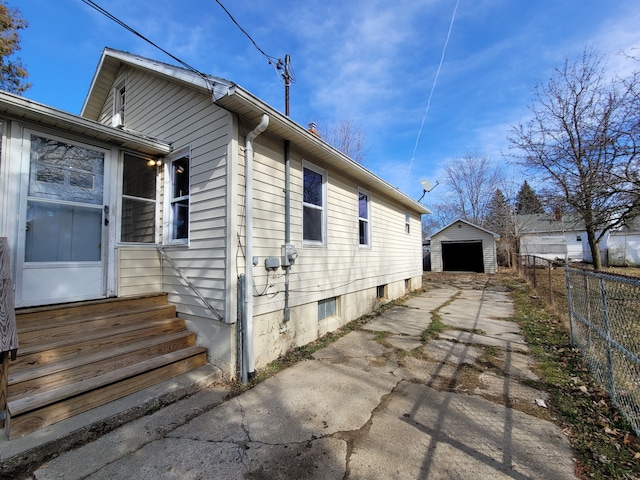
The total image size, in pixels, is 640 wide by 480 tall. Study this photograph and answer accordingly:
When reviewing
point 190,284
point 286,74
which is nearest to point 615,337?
point 190,284

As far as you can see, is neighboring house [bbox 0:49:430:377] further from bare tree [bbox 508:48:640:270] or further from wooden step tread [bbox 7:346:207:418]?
bare tree [bbox 508:48:640:270]

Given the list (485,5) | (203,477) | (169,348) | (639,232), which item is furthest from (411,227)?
(639,232)

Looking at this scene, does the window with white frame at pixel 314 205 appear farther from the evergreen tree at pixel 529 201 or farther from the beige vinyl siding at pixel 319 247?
the evergreen tree at pixel 529 201

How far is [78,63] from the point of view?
629 centimetres

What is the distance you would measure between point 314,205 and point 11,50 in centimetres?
1750

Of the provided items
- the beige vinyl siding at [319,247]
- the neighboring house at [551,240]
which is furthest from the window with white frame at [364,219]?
the neighboring house at [551,240]

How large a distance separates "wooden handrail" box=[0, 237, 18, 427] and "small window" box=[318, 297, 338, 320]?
4.12m

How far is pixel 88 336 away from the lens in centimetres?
328

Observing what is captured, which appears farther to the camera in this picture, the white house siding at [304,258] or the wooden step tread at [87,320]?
the white house siding at [304,258]

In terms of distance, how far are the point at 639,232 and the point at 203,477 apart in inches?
1324

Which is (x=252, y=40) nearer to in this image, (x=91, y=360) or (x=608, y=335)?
(x=91, y=360)

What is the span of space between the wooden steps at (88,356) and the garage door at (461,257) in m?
21.5

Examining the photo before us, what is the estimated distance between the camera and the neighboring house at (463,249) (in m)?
19.2

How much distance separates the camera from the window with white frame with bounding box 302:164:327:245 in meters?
5.22
